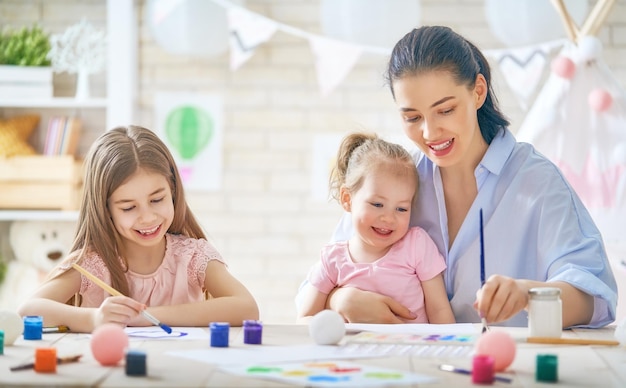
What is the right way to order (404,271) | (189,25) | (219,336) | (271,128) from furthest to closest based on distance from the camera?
(271,128) < (189,25) < (404,271) < (219,336)

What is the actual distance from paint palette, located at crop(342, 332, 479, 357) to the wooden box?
116 inches

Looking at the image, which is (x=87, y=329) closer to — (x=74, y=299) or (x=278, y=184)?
(x=74, y=299)

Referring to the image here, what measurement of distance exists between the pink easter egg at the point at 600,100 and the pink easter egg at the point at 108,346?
274 centimetres

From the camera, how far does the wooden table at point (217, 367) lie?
1.34 meters

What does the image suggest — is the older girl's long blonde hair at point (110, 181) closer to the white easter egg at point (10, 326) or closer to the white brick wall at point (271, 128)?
the white easter egg at point (10, 326)

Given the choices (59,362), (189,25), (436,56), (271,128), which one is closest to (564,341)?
(436,56)

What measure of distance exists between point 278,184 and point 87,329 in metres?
2.86

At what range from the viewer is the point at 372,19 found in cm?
396

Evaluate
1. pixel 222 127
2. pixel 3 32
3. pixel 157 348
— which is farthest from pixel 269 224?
pixel 157 348

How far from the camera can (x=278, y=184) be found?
15.5 ft

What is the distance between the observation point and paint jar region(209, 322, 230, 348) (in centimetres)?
165

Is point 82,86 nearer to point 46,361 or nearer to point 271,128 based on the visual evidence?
point 271,128

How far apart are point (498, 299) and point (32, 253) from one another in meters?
3.29

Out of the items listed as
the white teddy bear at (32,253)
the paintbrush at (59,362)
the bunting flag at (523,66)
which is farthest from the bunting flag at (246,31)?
the paintbrush at (59,362)
